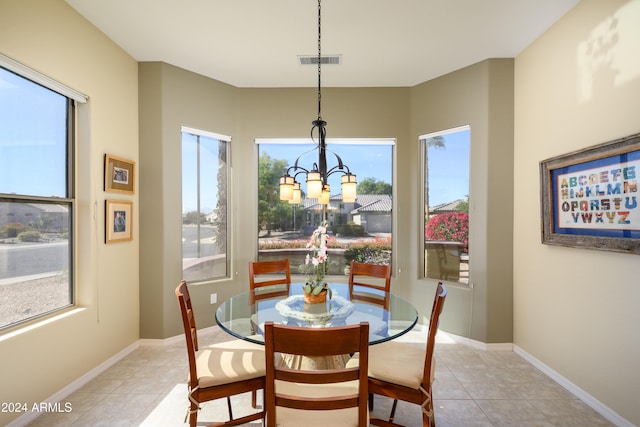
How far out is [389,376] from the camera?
1735 mm

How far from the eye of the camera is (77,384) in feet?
7.82

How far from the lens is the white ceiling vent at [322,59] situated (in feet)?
10.1

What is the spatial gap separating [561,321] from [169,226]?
12.2ft

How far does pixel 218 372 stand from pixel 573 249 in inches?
108

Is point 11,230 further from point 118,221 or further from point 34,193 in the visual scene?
point 118,221

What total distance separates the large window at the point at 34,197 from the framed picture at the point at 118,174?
0.26 meters

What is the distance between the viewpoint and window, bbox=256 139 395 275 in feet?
12.8

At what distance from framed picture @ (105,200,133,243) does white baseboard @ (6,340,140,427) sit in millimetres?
1070

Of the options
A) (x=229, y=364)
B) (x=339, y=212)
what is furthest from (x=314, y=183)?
(x=339, y=212)

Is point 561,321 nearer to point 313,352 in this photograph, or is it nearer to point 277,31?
point 313,352

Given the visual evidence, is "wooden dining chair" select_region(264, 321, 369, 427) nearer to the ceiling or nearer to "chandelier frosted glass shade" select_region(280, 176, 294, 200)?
"chandelier frosted glass shade" select_region(280, 176, 294, 200)

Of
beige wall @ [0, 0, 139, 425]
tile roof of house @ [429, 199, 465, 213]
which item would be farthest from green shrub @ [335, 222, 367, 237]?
beige wall @ [0, 0, 139, 425]

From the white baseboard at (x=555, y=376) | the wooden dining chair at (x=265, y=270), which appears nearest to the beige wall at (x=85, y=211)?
the wooden dining chair at (x=265, y=270)

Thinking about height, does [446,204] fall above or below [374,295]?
above
